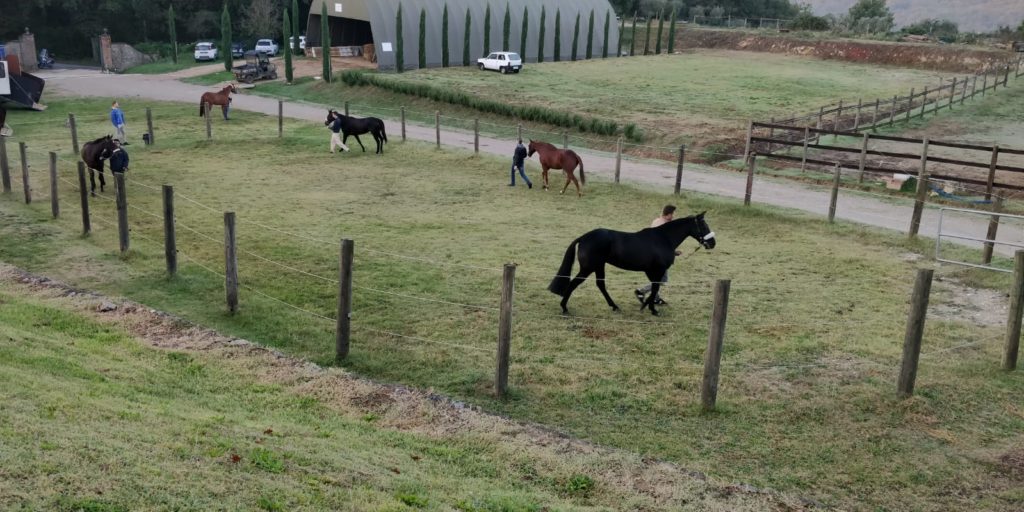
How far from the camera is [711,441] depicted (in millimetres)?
7980

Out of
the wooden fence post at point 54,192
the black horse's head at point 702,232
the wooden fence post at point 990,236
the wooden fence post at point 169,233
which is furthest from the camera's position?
the wooden fence post at point 54,192

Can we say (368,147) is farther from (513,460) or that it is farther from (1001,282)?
(513,460)

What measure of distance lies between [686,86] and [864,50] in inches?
1069

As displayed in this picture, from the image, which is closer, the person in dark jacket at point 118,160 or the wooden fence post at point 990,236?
the wooden fence post at point 990,236

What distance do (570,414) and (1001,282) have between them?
8.90 metres

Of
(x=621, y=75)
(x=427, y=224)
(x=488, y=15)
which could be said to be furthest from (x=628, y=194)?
(x=488, y=15)

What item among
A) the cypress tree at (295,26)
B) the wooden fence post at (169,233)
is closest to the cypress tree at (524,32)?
the cypress tree at (295,26)

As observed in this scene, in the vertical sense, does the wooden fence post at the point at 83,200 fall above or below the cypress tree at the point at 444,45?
below

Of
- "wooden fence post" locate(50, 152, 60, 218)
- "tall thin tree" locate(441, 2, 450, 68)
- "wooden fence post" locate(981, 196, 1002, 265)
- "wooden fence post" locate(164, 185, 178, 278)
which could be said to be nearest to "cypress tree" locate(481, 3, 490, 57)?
"tall thin tree" locate(441, 2, 450, 68)

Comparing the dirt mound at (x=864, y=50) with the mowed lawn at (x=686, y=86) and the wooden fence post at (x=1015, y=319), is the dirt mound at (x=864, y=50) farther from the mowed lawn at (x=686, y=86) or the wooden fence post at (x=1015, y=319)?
the wooden fence post at (x=1015, y=319)

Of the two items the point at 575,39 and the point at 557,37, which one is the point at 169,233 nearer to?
the point at 557,37

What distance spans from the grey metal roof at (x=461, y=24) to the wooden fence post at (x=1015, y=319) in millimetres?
42664

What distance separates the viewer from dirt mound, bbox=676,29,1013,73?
193 ft

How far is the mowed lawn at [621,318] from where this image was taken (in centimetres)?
790
